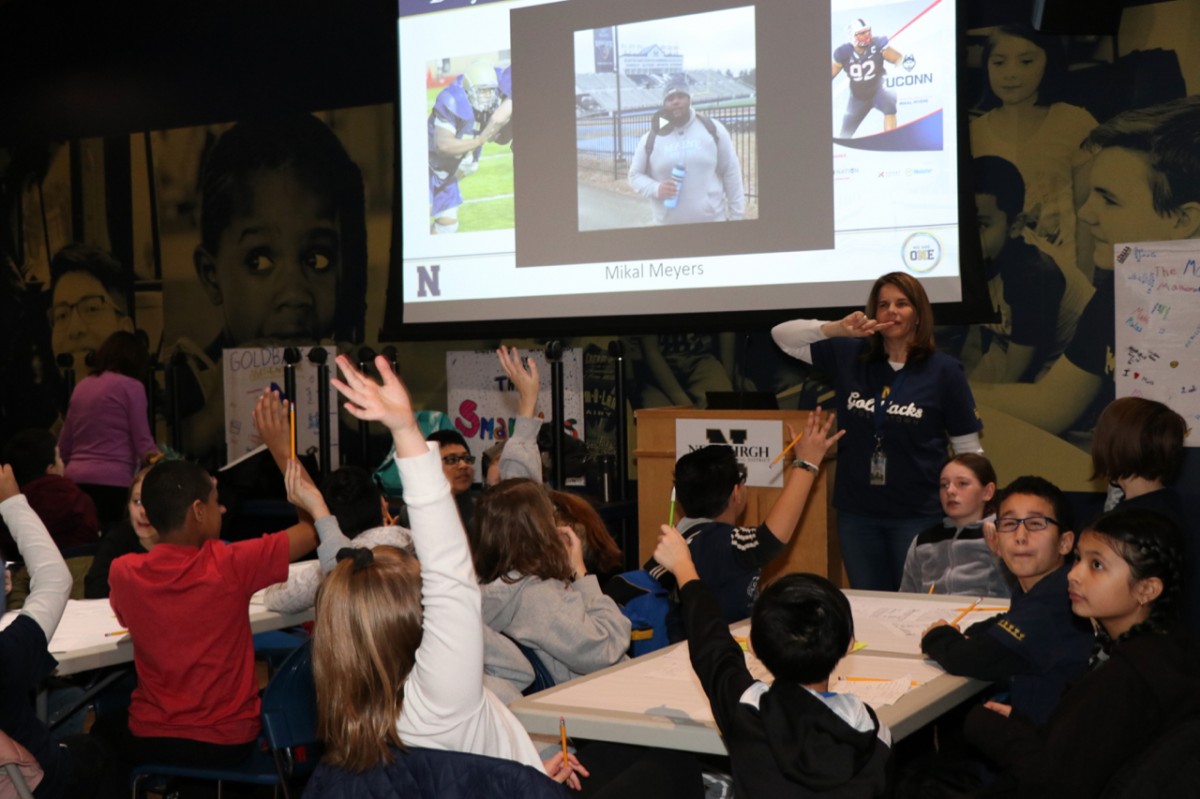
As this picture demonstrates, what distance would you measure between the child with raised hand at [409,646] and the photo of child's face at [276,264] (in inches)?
199

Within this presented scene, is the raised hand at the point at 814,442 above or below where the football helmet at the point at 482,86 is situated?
below

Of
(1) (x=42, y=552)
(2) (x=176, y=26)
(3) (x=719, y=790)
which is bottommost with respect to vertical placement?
(3) (x=719, y=790)

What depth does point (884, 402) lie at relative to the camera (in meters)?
4.12

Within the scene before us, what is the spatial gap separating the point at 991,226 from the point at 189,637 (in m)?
3.54

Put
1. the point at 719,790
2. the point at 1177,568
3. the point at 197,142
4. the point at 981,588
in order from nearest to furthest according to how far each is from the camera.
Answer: the point at 1177,568
the point at 719,790
the point at 981,588
the point at 197,142

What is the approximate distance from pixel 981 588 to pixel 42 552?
2367 millimetres

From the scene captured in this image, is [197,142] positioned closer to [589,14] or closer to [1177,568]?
[589,14]

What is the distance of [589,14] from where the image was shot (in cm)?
545

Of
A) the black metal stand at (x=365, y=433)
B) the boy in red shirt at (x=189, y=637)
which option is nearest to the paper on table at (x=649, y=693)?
the boy in red shirt at (x=189, y=637)

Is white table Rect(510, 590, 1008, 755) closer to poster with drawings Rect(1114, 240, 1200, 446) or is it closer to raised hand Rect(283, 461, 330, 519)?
raised hand Rect(283, 461, 330, 519)

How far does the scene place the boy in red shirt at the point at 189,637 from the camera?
9.11 ft

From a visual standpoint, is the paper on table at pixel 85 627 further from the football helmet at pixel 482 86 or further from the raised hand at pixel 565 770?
the football helmet at pixel 482 86

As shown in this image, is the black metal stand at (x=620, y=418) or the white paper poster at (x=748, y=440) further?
the black metal stand at (x=620, y=418)

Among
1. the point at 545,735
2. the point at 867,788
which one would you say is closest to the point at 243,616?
the point at 545,735
